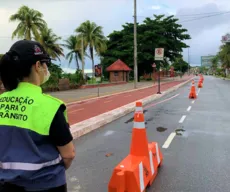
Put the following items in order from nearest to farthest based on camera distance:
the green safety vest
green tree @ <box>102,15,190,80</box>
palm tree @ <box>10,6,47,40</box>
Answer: the green safety vest → palm tree @ <box>10,6,47,40</box> → green tree @ <box>102,15,190,80</box>

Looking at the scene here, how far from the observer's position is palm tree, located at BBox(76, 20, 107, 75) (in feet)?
210

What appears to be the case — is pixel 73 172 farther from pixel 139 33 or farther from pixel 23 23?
pixel 139 33

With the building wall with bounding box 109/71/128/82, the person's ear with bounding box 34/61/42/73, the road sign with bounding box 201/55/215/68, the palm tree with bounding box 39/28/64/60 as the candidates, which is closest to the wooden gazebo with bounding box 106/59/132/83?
the building wall with bounding box 109/71/128/82

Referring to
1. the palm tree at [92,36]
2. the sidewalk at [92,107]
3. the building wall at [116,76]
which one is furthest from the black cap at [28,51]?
the palm tree at [92,36]

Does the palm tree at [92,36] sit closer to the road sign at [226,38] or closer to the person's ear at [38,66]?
the road sign at [226,38]

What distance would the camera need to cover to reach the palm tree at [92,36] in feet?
210

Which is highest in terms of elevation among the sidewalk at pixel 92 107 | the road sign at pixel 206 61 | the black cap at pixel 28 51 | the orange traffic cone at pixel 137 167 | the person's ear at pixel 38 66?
the road sign at pixel 206 61

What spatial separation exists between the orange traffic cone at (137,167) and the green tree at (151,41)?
50462mm

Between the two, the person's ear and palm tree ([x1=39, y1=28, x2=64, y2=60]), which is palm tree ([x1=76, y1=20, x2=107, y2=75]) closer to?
palm tree ([x1=39, y1=28, x2=64, y2=60])

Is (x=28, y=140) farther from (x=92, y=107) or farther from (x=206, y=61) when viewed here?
(x=206, y=61)

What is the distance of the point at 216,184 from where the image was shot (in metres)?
4.69

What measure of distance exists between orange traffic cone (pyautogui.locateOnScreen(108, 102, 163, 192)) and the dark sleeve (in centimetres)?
201

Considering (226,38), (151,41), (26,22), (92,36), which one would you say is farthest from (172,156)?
(226,38)

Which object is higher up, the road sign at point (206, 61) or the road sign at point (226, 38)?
the road sign at point (226, 38)
